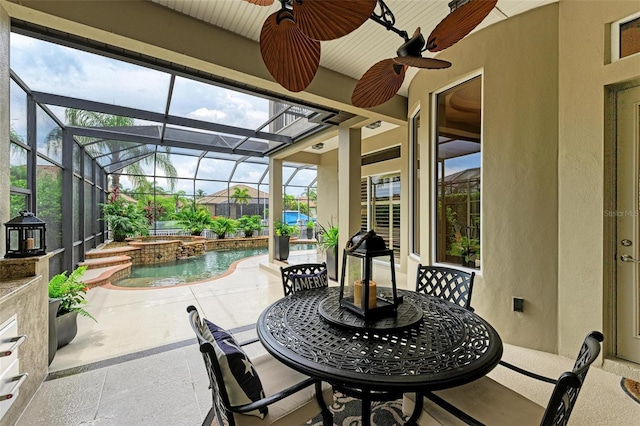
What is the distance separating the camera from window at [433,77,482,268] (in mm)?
3338

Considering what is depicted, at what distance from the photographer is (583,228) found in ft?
8.53

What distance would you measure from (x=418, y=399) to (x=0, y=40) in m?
3.68

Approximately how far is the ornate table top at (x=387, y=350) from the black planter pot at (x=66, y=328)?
2.62 m

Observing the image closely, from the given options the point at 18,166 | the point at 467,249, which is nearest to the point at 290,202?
the point at 18,166

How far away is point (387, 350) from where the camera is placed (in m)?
1.40

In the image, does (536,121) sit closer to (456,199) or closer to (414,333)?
(456,199)

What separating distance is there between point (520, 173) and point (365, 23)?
7.42ft

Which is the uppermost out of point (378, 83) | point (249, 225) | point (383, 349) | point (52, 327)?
point (378, 83)

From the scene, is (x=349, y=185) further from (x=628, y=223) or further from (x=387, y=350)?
(x=387, y=350)

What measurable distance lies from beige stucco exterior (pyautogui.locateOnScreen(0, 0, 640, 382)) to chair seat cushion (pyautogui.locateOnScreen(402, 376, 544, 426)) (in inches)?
70.7

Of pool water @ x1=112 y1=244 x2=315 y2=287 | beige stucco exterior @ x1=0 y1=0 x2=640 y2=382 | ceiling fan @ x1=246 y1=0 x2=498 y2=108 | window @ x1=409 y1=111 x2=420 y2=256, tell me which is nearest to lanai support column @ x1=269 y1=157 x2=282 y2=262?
pool water @ x1=112 y1=244 x2=315 y2=287

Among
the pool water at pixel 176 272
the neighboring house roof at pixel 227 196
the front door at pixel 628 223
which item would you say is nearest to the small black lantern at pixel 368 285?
the front door at pixel 628 223

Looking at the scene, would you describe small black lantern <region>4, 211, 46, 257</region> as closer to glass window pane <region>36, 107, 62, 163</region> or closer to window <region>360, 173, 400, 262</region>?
glass window pane <region>36, 107, 62, 163</region>

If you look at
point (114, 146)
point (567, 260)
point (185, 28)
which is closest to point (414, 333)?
point (567, 260)
